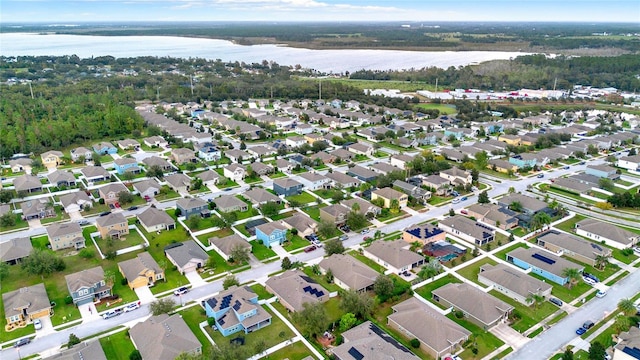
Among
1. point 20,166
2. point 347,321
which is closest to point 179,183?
point 20,166

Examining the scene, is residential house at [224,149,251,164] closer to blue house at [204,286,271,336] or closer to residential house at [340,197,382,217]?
residential house at [340,197,382,217]

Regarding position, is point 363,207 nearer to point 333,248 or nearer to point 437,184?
point 333,248

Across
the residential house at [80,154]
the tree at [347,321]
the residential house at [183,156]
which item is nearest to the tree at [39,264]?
the tree at [347,321]

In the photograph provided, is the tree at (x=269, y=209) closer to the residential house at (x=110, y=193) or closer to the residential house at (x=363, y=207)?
the residential house at (x=363, y=207)

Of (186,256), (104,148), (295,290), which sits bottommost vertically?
(295,290)

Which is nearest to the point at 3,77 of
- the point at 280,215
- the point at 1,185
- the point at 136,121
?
the point at 136,121

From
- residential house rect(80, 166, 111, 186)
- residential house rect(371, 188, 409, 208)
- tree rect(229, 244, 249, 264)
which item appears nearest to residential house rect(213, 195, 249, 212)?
tree rect(229, 244, 249, 264)
